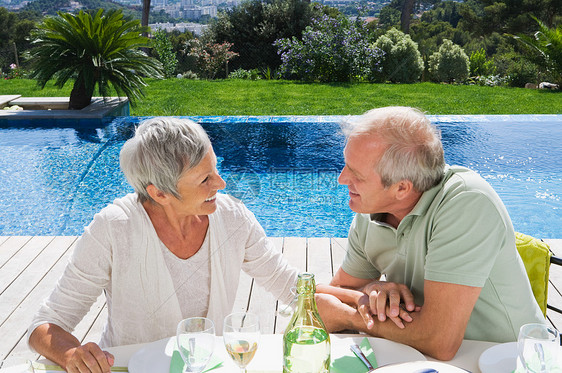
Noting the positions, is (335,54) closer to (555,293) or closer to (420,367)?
(555,293)

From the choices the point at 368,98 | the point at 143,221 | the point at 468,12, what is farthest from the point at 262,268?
the point at 468,12

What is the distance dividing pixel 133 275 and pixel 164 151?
38 cm

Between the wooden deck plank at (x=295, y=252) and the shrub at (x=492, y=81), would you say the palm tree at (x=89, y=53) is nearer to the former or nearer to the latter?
the wooden deck plank at (x=295, y=252)

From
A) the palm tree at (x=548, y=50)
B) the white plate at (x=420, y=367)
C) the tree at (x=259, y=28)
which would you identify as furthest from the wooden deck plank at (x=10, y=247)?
the tree at (x=259, y=28)

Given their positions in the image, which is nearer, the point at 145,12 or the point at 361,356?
the point at 361,356

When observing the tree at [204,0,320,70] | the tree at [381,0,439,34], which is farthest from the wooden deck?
the tree at [381,0,439,34]

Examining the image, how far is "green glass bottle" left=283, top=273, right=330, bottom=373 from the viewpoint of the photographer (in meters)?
1.12

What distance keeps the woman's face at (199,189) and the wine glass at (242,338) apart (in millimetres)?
562

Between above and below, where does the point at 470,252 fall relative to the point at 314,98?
above

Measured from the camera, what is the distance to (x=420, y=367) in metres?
1.16

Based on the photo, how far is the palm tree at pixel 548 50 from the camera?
975 centimetres

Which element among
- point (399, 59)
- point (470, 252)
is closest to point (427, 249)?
point (470, 252)

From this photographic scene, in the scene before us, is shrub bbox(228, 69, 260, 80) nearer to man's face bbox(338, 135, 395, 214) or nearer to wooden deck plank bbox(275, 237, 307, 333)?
wooden deck plank bbox(275, 237, 307, 333)

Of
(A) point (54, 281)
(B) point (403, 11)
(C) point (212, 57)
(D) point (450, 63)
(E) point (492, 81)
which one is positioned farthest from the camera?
(B) point (403, 11)
